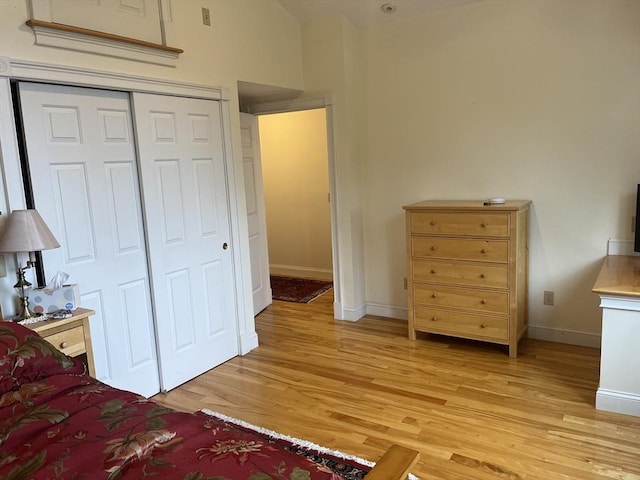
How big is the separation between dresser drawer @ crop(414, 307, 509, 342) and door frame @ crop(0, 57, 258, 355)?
4.92ft

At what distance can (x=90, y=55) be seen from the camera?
276 cm

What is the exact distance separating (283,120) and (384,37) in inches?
84.7

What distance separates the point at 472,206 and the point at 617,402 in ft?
5.13

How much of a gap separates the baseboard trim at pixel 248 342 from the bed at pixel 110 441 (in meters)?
2.14

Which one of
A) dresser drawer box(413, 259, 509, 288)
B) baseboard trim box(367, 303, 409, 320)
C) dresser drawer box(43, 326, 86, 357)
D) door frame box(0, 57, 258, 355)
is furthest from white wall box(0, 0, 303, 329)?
dresser drawer box(413, 259, 509, 288)

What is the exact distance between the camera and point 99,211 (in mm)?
2891

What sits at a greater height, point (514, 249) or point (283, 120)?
point (283, 120)

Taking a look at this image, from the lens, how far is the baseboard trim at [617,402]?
275cm

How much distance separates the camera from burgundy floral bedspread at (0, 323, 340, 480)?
1.29m

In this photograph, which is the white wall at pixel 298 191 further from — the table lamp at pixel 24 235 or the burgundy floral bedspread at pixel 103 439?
the burgundy floral bedspread at pixel 103 439

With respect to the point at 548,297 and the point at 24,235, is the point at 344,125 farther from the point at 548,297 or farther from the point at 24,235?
the point at 24,235

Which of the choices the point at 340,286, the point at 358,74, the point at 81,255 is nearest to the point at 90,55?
the point at 81,255

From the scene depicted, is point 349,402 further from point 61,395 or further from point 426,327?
point 61,395

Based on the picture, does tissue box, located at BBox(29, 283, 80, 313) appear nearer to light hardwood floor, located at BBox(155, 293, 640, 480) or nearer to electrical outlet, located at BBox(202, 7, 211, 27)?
light hardwood floor, located at BBox(155, 293, 640, 480)
